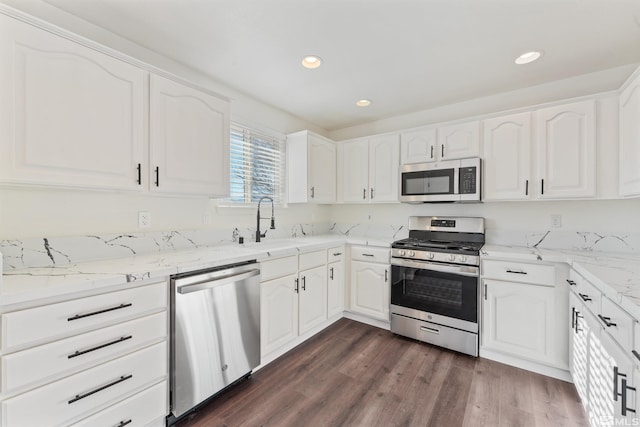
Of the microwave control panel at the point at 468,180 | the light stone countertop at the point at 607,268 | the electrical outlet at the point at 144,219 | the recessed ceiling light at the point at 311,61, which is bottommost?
the light stone countertop at the point at 607,268

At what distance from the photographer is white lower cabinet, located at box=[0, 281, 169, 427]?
1.07m

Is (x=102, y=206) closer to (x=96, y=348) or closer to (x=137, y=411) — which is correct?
(x=96, y=348)

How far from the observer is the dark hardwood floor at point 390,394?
1.63m

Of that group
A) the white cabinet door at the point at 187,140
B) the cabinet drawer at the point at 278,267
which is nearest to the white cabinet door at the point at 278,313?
the cabinet drawer at the point at 278,267

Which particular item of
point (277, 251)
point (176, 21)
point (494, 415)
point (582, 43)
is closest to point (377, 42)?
point (176, 21)

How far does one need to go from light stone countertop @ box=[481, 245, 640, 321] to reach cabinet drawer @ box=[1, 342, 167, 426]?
7.17 ft

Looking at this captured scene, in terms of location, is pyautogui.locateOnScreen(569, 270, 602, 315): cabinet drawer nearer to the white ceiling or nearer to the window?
the white ceiling

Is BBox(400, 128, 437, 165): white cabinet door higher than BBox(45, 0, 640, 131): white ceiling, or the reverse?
BBox(45, 0, 640, 131): white ceiling

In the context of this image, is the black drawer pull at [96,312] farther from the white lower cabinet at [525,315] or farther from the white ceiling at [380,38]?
the white lower cabinet at [525,315]

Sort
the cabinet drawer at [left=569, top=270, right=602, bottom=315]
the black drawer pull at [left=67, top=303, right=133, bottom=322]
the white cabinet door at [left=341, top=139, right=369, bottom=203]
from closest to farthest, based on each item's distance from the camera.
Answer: the black drawer pull at [left=67, top=303, right=133, bottom=322], the cabinet drawer at [left=569, top=270, right=602, bottom=315], the white cabinet door at [left=341, top=139, right=369, bottom=203]

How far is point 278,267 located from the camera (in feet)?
7.27

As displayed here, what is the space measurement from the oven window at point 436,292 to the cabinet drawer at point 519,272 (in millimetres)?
144

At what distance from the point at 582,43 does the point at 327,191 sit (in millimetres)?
2477

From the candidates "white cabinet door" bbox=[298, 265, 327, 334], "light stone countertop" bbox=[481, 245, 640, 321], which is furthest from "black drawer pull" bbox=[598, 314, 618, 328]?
"white cabinet door" bbox=[298, 265, 327, 334]
